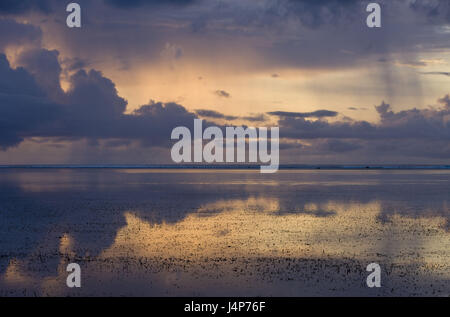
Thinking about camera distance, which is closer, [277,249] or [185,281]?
[185,281]

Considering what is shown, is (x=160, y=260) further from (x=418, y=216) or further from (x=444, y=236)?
(x=418, y=216)

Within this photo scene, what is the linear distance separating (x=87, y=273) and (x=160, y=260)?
433 cm

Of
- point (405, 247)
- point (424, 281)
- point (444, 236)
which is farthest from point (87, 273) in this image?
point (444, 236)

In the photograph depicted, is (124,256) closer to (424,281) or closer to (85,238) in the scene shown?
(85,238)

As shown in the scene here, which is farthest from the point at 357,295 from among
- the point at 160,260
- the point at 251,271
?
the point at 160,260

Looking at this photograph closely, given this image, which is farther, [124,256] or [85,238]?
[85,238]

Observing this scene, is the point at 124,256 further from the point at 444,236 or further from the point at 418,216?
the point at 418,216

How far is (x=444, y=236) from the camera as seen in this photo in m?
35.5

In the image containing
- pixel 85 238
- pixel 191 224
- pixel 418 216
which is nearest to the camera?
pixel 85 238

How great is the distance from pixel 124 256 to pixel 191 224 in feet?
43.7

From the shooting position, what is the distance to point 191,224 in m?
41.5
